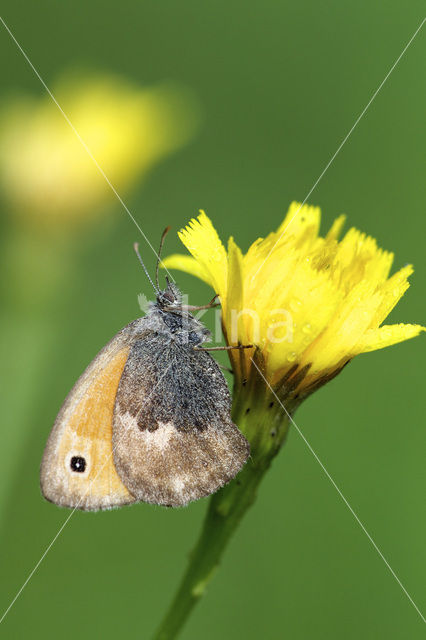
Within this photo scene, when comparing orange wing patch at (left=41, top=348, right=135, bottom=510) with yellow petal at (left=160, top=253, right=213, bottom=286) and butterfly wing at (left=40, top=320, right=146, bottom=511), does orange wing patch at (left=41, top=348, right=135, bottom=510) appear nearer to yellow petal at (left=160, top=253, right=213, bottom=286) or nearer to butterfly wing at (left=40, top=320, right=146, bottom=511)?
butterfly wing at (left=40, top=320, right=146, bottom=511)

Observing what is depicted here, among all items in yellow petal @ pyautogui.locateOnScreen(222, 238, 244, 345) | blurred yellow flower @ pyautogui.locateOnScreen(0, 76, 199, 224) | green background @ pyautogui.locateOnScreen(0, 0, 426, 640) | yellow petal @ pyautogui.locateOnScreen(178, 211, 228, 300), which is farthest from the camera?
blurred yellow flower @ pyautogui.locateOnScreen(0, 76, 199, 224)

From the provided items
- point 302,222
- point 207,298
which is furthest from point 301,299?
point 207,298

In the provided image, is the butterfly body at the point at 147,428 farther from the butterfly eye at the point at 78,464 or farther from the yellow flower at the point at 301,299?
the yellow flower at the point at 301,299

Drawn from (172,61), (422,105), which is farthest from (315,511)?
(172,61)

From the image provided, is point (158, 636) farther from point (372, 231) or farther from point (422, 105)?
point (422, 105)

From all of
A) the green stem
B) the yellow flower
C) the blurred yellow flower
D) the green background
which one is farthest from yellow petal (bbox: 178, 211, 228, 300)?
the blurred yellow flower

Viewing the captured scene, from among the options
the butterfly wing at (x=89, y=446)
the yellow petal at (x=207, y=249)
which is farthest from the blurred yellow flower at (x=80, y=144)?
the yellow petal at (x=207, y=249)

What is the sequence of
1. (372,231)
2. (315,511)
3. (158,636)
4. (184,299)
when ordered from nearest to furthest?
(158,636) < (184,299) < (315,511) < (372,231)
